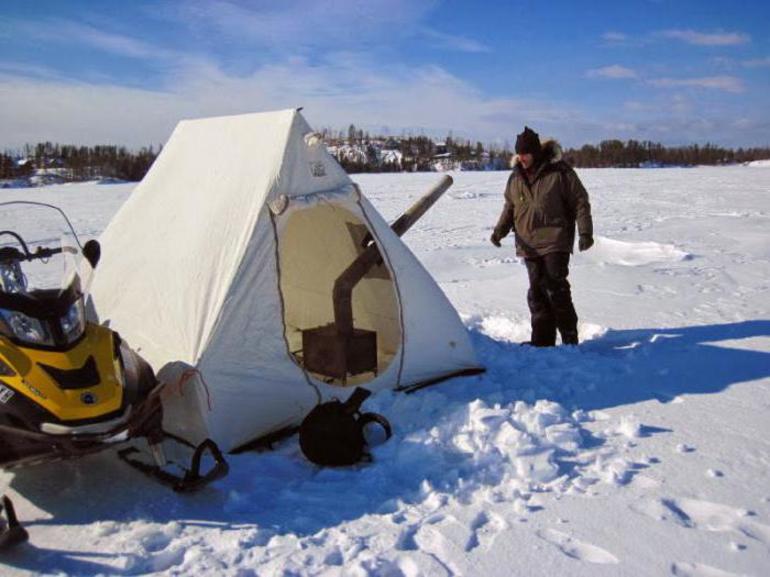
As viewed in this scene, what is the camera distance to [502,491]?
9.95ft

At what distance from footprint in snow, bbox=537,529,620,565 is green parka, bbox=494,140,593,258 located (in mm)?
2848

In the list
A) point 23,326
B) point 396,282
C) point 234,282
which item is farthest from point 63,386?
point 396,282

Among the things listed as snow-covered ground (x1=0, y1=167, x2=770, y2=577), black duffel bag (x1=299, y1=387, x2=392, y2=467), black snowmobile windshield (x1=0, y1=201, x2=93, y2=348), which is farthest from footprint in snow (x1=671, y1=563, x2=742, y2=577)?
black snowmobile windshield (x1=0, y1=201, x2=93, y2=348)

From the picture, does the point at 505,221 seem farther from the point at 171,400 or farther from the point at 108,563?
the point at 108,563

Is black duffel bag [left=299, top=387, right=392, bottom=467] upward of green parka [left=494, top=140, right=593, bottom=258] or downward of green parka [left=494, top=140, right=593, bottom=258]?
downward

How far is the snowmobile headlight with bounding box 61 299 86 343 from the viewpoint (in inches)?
117

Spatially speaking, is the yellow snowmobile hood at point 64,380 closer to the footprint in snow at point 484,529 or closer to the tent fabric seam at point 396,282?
the footprint in snow at point 484,529

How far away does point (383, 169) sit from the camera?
160 feet

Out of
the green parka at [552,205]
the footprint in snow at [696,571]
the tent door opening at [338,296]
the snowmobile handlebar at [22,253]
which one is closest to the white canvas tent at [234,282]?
the tent door opening at [338,296]

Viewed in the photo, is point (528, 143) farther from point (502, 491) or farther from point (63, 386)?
point (63, 386)

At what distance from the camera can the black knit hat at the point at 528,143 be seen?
509 centimetres

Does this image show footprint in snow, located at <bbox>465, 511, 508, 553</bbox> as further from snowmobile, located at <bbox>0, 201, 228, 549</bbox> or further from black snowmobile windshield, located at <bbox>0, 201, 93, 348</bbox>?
black snowmobile windshield, located at <bbox>0, 201, 93, 348</bbox>

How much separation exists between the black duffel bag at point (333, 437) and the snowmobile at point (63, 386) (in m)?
0.51

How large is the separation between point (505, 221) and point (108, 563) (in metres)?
4.04
